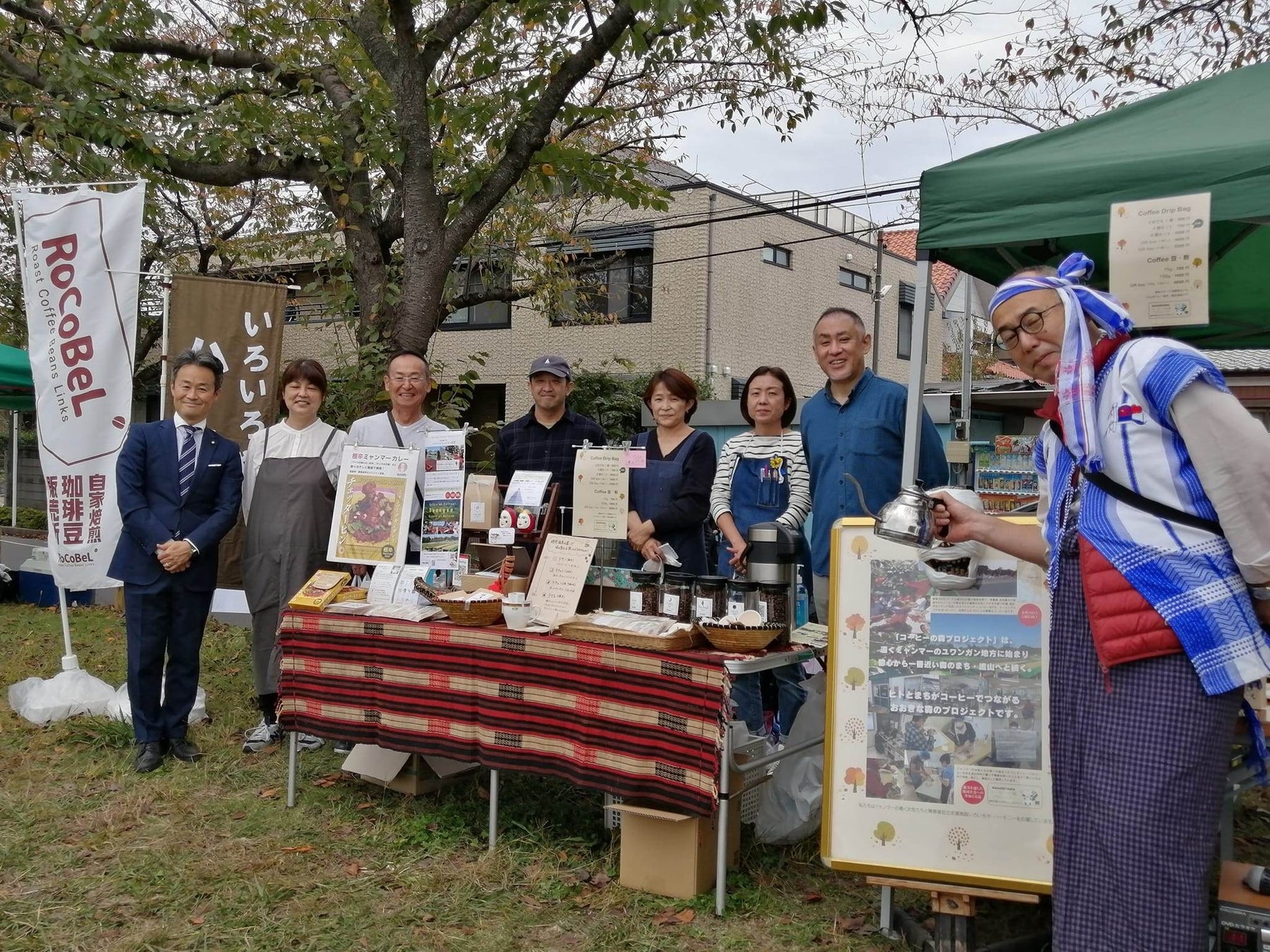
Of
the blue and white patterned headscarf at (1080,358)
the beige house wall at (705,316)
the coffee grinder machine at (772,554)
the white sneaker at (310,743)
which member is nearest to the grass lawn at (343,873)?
the white sneaker at (310,743)

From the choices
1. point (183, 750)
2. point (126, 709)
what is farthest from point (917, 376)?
point (126, 709)

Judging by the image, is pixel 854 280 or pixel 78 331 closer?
pixel 78 331

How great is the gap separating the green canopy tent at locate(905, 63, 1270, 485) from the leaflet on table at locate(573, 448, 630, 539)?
39.0 inches

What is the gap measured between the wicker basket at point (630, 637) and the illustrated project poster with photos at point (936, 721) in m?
0.49

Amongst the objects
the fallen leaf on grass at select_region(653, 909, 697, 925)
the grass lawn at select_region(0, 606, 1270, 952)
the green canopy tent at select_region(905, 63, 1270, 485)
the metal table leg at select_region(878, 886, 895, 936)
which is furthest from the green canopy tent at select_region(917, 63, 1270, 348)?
the fallen leaf on grass at select_region(653, 909, 697, 925)

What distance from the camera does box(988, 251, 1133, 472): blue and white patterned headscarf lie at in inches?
67.5

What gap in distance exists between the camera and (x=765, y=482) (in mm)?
3812

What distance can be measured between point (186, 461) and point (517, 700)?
6.56 ft

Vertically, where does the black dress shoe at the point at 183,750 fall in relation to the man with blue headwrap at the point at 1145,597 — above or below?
below

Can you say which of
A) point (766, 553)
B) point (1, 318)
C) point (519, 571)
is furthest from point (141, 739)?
point (1, 318)

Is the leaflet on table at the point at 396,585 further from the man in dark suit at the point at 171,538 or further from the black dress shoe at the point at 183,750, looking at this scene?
the black dress shoe at the point at 183,750

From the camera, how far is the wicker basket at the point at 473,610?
3.30 metres

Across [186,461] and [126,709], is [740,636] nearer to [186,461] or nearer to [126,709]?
[186,461]

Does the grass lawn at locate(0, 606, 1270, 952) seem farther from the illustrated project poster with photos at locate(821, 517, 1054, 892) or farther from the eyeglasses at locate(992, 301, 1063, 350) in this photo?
the eyeglasses at locate(992, 301, 1063, 350)
